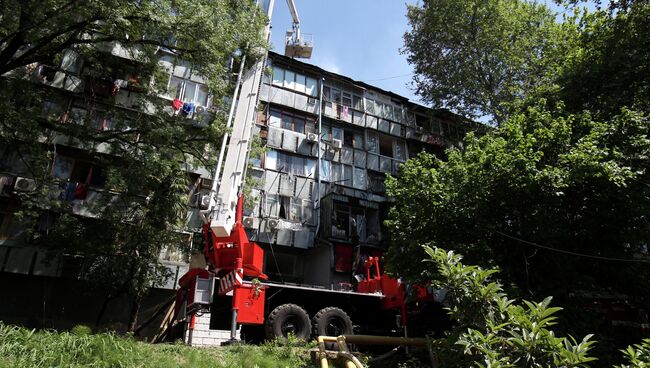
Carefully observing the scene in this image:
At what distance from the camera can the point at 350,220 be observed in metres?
22.0

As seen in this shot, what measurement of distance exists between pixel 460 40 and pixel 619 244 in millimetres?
17446

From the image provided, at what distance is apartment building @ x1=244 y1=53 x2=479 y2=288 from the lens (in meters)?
20.8

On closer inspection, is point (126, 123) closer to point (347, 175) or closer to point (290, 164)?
point (290, 164)

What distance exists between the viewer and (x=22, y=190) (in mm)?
16359

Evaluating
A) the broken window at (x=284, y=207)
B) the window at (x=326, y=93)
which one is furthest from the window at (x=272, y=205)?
the window at (x=326, y=93)

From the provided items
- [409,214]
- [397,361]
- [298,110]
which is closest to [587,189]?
[409,214]

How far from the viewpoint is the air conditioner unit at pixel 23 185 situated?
16.3 m

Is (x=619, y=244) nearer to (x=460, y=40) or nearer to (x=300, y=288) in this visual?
(x=300, y=288)

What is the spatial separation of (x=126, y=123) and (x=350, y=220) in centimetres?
1181

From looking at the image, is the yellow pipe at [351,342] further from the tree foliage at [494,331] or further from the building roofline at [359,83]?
the building roofline at [359,83]

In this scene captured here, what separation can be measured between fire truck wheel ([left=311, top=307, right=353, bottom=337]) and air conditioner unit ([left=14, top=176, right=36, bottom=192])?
39.6 ft

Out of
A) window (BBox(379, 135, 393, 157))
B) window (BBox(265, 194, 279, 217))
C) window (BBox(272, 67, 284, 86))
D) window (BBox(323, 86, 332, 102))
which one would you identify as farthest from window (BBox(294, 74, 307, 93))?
window (BBox(265, 194, 279, 217))

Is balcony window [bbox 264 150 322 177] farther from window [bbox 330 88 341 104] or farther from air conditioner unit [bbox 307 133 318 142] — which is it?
window [bbox 330 88 341 104]

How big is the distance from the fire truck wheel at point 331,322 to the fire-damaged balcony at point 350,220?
8307 millimetres
